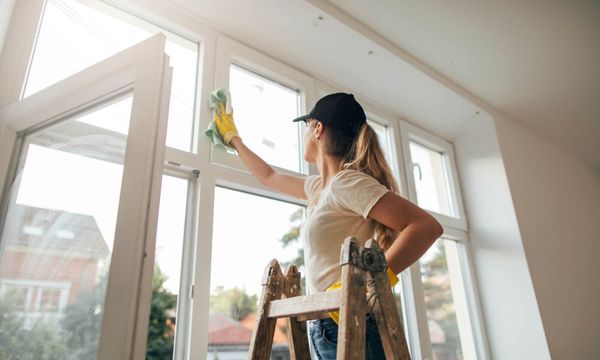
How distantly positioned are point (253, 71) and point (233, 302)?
1104mm

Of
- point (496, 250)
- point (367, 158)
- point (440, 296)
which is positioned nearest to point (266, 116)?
point (367, 158)

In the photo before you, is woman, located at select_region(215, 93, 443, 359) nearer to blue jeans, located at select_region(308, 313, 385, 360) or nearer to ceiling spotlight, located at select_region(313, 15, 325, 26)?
blue jeans, located at select_region(308, 313, 385, 360)

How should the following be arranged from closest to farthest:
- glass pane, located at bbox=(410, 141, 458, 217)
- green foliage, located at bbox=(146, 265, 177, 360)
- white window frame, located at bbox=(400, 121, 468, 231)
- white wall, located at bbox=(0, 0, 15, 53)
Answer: white wall, located at bbox=(0, 0, 15, 53) < green foliage, located at bbox=(146, 265, 177, 360) < white window frame, located at bbox=(400, 121, 468, 231) < glass pane, located at bbox=(410, 141, 458, 217)

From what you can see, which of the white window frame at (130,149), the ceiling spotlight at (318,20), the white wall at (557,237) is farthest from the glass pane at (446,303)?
the white window frame at (130,149)

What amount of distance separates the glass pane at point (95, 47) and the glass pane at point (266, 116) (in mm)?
233

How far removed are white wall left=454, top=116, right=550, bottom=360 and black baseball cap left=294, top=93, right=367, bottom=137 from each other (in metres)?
1.89

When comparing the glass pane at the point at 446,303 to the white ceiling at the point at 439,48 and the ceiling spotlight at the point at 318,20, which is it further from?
the ceiling spotlight at the point at 318,20

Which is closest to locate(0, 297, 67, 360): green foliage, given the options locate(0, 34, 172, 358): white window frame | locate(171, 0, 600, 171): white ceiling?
locate(0, 34, 172, 358): white window frame

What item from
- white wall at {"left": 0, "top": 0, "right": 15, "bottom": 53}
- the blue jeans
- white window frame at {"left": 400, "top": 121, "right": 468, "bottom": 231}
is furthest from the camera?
white window frame at {"left": 400, "top": 121, "right": 468, "bottom": 231}

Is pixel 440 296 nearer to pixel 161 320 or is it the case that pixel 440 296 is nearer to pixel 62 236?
pixel 161 320

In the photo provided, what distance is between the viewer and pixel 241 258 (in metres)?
1.76

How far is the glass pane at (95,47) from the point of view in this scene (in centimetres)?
147

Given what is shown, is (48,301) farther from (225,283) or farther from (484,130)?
(484,130)

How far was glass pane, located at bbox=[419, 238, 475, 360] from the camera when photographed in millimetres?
2576
